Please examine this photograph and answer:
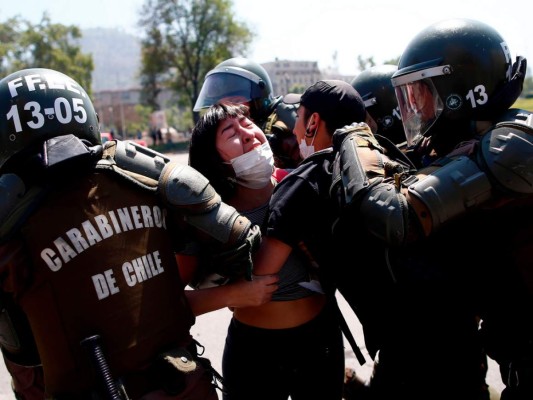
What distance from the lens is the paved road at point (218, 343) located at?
3.39m

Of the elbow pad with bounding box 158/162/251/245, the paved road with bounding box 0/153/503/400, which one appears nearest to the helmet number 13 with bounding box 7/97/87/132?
the elbow pad with bounding box 158/162/251/245

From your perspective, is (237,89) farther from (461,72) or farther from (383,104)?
(461,72)

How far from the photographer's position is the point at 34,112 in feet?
5.11

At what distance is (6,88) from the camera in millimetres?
1582

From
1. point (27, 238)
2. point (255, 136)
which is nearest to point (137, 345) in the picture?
point (27, 238)

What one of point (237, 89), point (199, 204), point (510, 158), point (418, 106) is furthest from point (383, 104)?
point (199, 204)

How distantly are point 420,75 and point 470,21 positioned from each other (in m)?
0.32

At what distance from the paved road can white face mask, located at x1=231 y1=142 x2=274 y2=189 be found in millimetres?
1935

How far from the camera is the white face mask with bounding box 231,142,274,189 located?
2156mm

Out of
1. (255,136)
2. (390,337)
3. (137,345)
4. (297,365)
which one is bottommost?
(297,365)

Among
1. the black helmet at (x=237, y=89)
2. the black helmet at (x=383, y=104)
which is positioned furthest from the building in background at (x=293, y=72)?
the black helmet at (x=383, y=104)

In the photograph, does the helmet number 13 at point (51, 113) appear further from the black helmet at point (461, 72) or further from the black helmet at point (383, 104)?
the black helmet at point (383, 104)

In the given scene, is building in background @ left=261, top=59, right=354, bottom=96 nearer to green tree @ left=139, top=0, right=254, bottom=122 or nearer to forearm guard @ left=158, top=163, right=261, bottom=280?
green tree @ left=139, top=0, right=254, bottom=122

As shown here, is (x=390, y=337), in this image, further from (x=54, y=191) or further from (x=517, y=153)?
(x=54, y=191)
